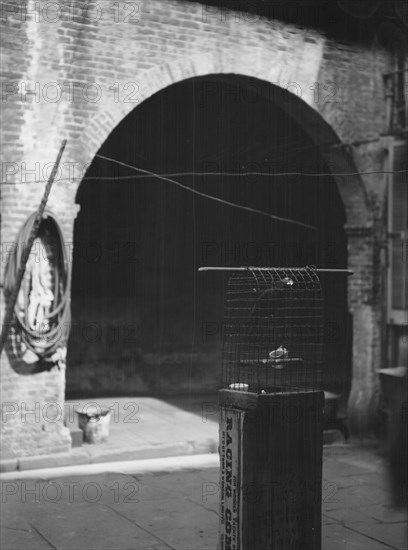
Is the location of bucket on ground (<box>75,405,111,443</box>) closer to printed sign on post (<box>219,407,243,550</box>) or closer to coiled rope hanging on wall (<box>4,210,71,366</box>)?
coiled rope hanging on wall (<box>4,210,71,366</box>)

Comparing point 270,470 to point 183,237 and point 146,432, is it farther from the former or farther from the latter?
point 183,237

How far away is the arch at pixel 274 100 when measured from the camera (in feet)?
31.3

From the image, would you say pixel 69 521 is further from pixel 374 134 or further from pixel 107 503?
pixel 374 134

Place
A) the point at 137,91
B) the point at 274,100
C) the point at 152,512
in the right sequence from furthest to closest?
the point at 274,100, the point at 137,91, the point at 152,512

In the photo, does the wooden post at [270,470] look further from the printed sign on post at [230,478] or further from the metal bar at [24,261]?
the metal bar at [24,261]

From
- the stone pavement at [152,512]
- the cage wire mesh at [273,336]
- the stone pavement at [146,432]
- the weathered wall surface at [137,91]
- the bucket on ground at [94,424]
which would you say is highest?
the weathered wall surface at [137,91]

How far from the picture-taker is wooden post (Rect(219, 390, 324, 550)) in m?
5.22

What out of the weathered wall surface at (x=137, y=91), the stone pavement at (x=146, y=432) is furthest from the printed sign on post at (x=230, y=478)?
the weathered wall surface at (x=137, y=91)

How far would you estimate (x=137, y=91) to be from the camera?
9.74m

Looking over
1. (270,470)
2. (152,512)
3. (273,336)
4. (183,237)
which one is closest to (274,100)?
(183,237)

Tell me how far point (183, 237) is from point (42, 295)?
535 cm

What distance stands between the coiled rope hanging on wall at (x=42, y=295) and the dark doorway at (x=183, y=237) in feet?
11.9

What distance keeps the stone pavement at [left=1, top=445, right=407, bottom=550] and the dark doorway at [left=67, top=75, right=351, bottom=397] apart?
14.3 feet

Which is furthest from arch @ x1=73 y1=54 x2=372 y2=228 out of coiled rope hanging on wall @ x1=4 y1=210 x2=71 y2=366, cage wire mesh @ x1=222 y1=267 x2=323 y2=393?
cage wire mesh @ x1=222 y1=267 x2=323 y2=393
